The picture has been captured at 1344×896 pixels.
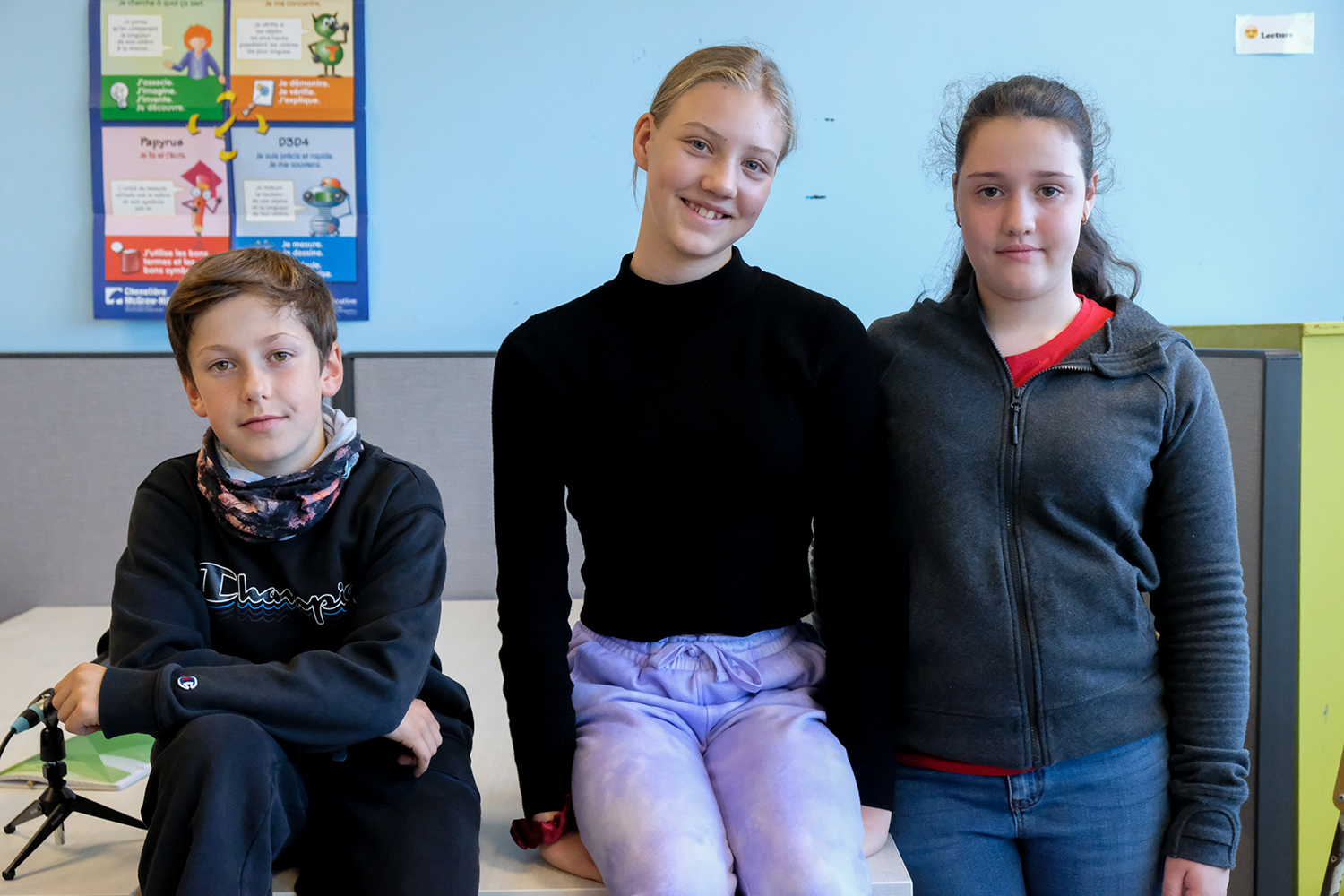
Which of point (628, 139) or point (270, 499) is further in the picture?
point (628, 139)

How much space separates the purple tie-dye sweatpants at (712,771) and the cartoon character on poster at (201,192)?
126 centimetres

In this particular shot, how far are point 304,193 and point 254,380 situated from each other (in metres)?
1.00

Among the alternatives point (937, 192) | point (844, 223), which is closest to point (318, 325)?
point (844, 223)

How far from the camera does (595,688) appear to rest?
96 cm

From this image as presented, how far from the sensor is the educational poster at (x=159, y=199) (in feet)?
5.80

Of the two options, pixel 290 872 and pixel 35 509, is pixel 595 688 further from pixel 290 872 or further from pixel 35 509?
pixel 35 509

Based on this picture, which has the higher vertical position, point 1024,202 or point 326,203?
point 326,203

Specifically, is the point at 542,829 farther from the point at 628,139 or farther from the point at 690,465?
the point at 628,139

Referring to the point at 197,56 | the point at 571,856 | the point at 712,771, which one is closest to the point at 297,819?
the point at 571,856

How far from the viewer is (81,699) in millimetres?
789

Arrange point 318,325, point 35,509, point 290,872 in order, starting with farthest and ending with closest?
point 35,509, point 318,325, point 290,872

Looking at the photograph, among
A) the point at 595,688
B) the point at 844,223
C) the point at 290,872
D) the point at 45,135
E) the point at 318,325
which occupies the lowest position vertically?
the point at 290,872

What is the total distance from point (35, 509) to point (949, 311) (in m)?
1.67

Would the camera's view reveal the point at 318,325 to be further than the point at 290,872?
Yes
